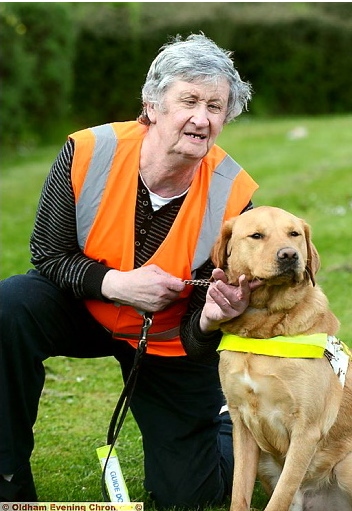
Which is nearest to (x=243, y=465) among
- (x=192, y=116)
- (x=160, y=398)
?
(x=160, y=398)

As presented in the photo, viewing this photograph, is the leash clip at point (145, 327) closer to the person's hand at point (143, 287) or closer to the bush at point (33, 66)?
the person's hand at point (143, 287)

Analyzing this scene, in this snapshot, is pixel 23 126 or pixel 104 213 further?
pixel 23 126

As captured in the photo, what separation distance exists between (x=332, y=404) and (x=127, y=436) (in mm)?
1665

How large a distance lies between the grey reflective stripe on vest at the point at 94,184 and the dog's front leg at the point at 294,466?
1.22 m

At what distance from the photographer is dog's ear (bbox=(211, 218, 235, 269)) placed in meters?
3.61

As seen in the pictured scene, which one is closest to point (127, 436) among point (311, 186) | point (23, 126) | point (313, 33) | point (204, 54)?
point (204, 54)

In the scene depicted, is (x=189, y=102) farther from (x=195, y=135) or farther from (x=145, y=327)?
(x=145, y=327)

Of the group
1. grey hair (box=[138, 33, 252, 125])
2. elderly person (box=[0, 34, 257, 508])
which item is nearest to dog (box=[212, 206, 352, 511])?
elderly person (box=[0, 34, 257, 508])

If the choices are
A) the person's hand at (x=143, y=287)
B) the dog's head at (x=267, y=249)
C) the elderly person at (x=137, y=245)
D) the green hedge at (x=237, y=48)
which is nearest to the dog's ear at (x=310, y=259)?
the dog's head at (x=267, y=249)

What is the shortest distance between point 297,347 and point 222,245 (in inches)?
19.1

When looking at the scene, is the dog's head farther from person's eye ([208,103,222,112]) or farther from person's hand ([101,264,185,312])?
person's eye ([208,103,222,112])

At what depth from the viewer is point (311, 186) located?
11578mm

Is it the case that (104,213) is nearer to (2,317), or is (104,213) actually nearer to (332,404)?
(2,317)

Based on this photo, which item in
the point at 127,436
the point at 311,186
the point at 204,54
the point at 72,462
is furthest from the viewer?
the point at 311,186
